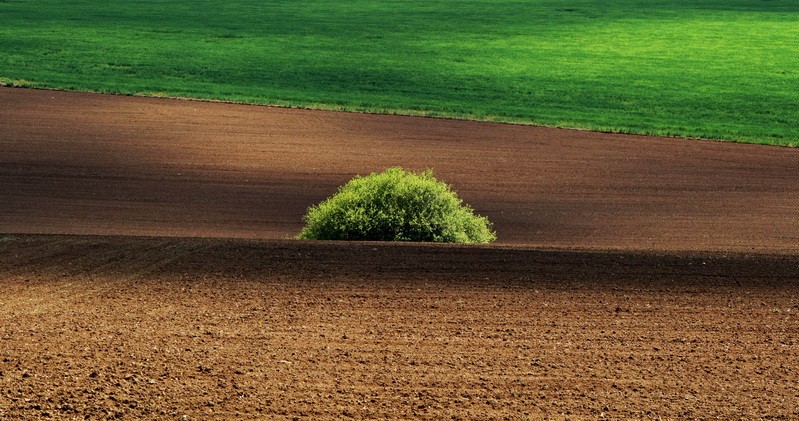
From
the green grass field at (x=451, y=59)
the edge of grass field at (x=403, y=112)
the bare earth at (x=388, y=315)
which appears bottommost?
the bare earth at (x=388, y=315)

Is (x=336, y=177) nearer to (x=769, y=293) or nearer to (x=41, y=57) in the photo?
(x=769, y=293)

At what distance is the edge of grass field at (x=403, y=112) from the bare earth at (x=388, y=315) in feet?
27.2

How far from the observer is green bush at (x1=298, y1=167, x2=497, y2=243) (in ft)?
43.6

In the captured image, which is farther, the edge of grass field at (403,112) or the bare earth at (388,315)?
the edge of grass field at (403,112)

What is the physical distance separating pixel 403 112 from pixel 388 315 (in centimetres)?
2028

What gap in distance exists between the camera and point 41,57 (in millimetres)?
39531

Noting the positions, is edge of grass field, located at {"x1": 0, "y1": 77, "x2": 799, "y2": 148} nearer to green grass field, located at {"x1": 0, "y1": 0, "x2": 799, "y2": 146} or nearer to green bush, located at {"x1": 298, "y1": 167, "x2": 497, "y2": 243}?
green grass field, located at {"x1": 0, "y1": 0, "x2": 799, "y2": 146}

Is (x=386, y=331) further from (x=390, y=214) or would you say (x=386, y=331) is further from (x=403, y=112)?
(x=403, y=112)

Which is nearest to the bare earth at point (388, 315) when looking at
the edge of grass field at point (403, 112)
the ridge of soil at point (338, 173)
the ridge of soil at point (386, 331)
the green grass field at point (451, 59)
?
the ridge of soil at point (386, 331)

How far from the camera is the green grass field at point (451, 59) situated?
1257 inches

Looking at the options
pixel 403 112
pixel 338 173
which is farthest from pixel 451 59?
pixel 338 173

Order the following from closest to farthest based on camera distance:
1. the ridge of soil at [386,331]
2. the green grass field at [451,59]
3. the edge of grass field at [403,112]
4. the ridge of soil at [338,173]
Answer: the ridge of soil at [386,331], the ridge of soil at [338,173], the edge of grass field at [403,112], the green grass field at [451,59]

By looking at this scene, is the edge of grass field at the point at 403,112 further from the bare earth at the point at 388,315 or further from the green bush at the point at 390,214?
the green bush at the point at 390,214

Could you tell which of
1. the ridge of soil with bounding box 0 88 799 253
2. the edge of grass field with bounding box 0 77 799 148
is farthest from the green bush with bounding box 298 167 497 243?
the edge of grass field with bounding box 0 77 799 148
